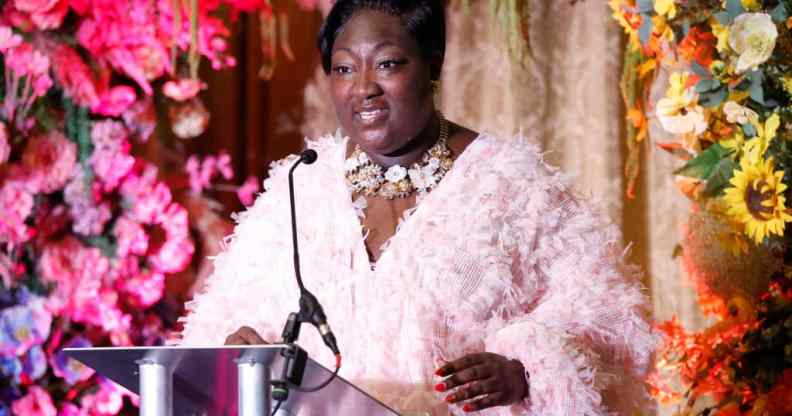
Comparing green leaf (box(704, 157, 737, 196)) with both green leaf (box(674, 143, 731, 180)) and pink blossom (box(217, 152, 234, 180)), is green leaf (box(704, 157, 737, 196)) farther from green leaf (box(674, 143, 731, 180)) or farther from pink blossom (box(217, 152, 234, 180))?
pink blossom (box(217, 152, 234, 180))

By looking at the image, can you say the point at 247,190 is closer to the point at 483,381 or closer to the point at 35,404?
the point at 35,404

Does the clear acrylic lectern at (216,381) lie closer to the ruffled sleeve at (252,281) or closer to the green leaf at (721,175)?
the ruffled sleeve at (252,281)

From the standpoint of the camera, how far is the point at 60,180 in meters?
3.30

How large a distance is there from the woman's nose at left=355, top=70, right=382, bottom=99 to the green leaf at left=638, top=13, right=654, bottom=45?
516 millimetres

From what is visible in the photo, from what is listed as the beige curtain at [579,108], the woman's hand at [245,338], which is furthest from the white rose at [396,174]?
the beige curtain at [579,108]

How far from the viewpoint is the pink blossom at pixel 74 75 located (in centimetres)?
333

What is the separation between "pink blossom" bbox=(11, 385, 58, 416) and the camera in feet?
10.5

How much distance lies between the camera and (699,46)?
224cm

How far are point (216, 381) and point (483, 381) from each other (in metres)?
0.41

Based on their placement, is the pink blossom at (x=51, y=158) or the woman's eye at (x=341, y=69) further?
the pink blossom at (x=51, y=158)

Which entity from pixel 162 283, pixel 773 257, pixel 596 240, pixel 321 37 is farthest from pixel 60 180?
pixel 773 257

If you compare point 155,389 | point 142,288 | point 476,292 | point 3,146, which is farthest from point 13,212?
point 155,389

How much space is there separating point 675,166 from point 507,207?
3.79 ft

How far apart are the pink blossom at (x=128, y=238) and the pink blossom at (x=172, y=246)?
0.26 ft
